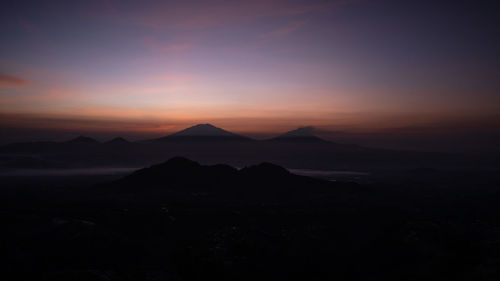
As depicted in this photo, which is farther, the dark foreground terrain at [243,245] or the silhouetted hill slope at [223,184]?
the silhouetted hill slope at [223,184]

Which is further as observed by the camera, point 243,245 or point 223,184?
point 223,184

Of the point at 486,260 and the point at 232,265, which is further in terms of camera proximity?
the point at 232,265

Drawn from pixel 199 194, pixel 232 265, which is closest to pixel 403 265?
pixel 232 265

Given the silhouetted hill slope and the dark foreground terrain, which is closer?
the dark foreground terrain

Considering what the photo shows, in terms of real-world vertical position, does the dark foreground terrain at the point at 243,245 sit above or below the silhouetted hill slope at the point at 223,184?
above

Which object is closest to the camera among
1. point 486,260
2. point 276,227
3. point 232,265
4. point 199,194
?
point 486,260

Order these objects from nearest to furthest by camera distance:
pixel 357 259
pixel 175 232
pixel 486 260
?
pixel 486 260
pixel 357 259
pixel 175 232

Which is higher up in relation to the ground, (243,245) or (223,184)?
(243,245)

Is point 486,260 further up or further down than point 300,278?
further up

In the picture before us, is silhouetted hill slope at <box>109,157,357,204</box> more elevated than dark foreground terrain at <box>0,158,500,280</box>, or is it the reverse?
dark foreground terrain at <box>0,158,500,280</box>

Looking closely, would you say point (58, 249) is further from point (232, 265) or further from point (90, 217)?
point (232, 265)
